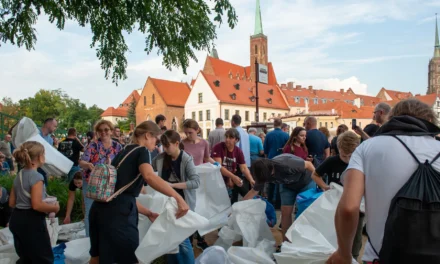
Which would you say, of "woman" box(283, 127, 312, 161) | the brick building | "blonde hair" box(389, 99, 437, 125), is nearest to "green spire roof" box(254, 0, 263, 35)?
the brick building

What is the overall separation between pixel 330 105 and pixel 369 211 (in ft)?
233

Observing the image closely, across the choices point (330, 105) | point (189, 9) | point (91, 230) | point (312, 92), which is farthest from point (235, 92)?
point (91, 230)

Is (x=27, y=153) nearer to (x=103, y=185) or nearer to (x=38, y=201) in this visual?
(x=38, y=201)

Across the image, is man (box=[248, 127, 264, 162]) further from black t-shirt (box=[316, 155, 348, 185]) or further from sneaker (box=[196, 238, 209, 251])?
black t-shirt (box=[316, 155, 348, 185])

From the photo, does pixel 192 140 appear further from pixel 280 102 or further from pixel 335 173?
pixel 280 102

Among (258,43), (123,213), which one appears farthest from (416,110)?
(258,43)

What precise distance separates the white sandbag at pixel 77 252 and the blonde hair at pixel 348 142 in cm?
314

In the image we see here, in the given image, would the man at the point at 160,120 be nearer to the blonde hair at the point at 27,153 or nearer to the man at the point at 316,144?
the man at the point at 316,144

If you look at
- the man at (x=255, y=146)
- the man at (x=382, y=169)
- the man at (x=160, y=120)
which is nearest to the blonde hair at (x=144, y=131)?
the man at (x=382, y=169)

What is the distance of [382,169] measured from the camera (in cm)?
179

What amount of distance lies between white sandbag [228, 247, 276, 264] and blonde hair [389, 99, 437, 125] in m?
2.40

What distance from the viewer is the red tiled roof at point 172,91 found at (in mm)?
60719

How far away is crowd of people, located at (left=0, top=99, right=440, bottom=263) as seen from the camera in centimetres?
183

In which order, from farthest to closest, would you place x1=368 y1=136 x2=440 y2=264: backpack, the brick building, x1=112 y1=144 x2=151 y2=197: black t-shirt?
the brick building < x1=112 y1=144 x2=151 y2=197: black t-shirt < x1=368 y1=136 x2=440 y2=264: backpack
